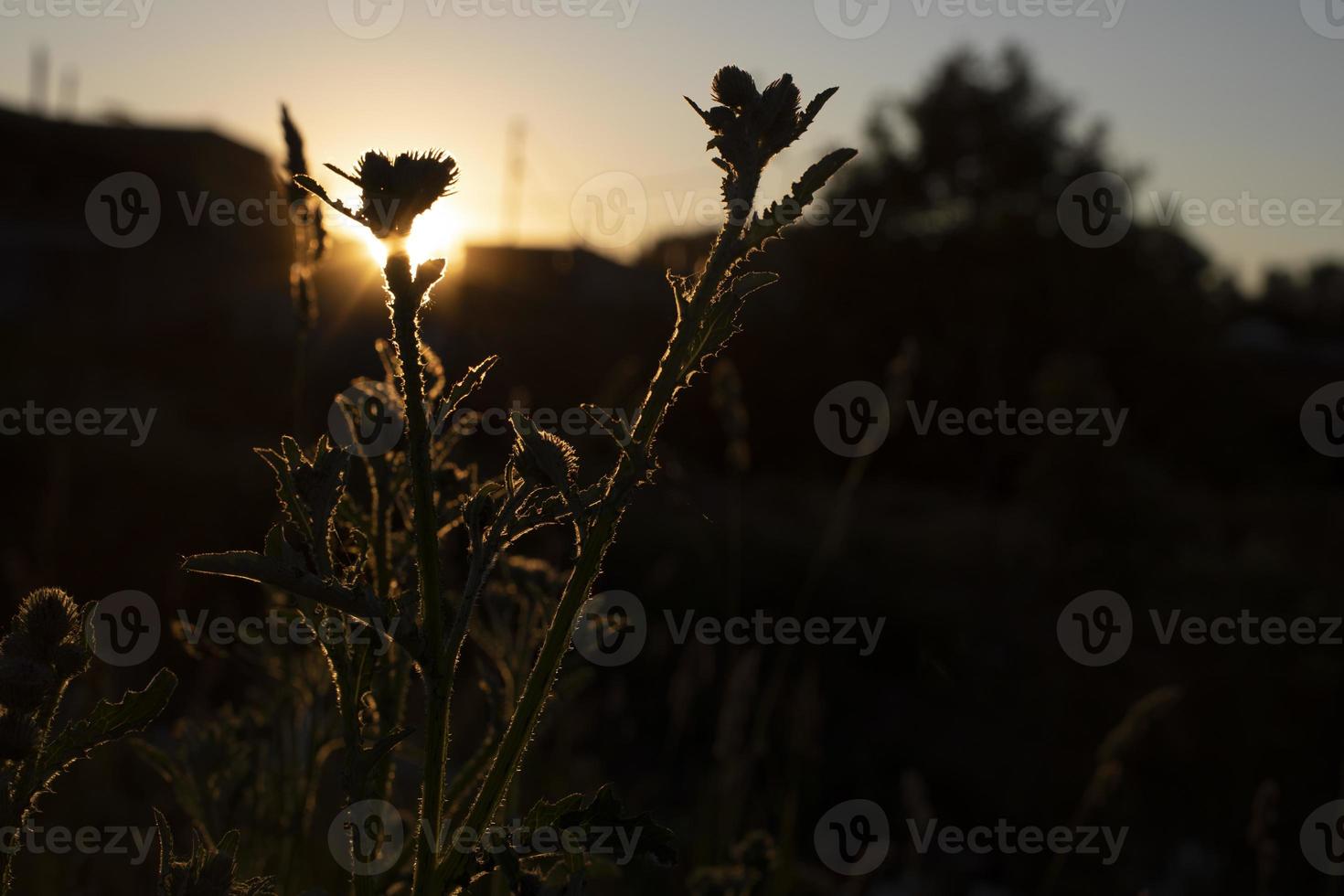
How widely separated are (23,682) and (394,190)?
17.0 inches

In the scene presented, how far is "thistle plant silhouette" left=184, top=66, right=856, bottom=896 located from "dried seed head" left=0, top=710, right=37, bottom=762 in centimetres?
18

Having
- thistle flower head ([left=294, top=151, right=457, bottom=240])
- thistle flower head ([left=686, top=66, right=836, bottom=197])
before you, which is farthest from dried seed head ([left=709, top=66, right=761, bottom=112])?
thistle flower head ([left=294, top=151, right=457, bottom=240])

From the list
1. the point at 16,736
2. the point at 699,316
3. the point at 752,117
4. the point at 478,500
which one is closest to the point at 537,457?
the point at 478,500

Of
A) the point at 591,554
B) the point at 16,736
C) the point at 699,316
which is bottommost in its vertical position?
the point at 16,736

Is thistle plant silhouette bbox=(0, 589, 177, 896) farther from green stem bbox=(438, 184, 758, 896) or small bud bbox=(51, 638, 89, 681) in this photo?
green stem bbox=(438, 184, 758, 896)

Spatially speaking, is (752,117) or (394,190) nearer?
(394,190)

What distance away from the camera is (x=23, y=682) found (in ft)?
2.57

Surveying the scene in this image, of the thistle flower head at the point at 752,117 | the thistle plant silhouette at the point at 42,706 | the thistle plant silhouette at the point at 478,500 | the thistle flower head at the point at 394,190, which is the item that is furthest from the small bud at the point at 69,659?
the thistle flower head at the point at 752,117

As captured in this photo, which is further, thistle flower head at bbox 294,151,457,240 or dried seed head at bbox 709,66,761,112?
dried seed head at bbox 709,66,761,112

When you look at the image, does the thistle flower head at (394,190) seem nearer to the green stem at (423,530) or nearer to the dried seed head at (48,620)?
the green stem at (423,530)

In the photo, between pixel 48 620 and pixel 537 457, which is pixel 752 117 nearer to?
pixel 537 457

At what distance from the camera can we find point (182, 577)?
25.7 feet

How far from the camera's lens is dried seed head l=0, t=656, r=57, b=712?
0.78 m

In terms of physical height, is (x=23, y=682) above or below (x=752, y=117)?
below
